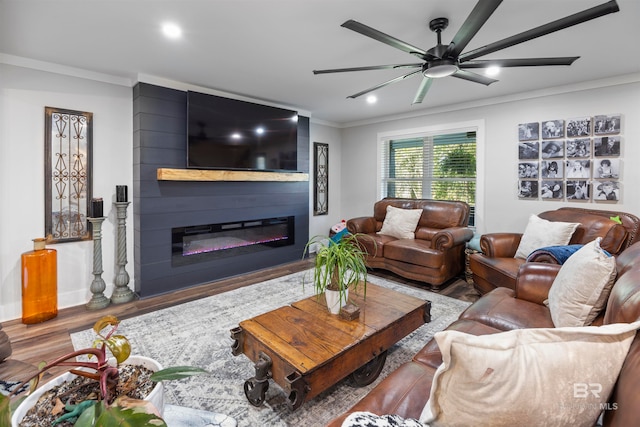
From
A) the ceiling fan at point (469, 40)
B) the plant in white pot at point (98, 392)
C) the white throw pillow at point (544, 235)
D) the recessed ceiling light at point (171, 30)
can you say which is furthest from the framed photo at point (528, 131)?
the plant in white pot at point (98, 392)

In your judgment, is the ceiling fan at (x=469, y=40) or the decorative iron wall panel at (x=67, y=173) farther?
the decorative iron wall panel at (x=67, y=173)

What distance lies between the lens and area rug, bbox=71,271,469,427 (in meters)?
1.71

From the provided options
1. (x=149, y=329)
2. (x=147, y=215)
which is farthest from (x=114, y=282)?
(x=149, y=329)

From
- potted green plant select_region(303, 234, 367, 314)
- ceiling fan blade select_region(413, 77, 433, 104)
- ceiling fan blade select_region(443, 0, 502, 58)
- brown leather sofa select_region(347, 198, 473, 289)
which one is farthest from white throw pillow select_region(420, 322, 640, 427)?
brown leather sofa select_region(347, 198, 473, 289)

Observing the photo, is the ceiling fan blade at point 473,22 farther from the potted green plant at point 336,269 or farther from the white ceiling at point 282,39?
the potted green plant at point 336,269

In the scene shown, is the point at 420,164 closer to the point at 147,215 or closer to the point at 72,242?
the point at 147,215

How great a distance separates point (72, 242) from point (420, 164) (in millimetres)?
4832

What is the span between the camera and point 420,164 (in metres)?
5.10

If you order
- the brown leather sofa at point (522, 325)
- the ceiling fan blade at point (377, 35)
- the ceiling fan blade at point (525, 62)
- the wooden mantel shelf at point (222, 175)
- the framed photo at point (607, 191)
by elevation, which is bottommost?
the brown leather sofa at point (522, 325)

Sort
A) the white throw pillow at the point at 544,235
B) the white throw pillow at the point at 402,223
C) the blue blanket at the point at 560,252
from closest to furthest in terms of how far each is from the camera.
A: the blue blanket at the point at 560,252, the white throw pillow at the point at 544,235, the white throw pillow at the point at 402,223

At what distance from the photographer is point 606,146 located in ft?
11.1

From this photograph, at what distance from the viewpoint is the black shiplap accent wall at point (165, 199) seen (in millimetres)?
3359

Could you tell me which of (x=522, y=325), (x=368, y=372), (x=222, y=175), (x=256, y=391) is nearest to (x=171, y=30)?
(x=222, y=175)

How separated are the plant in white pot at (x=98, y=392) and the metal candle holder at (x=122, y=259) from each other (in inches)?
116
